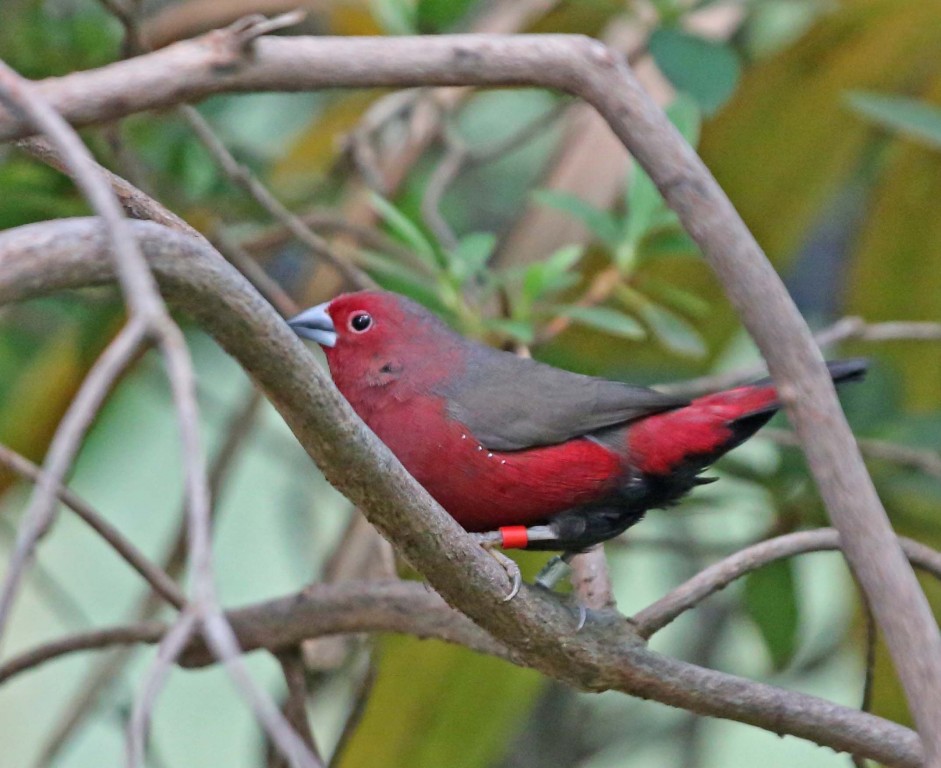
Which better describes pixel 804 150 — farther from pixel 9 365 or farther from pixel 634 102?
pixel 9 365

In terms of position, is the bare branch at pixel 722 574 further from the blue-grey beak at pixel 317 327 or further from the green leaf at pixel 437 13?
the green leaf at pixel 437 13

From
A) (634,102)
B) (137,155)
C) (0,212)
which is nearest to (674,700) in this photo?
(634,102)

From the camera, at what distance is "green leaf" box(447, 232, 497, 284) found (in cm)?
298

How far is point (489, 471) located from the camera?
2.59 m

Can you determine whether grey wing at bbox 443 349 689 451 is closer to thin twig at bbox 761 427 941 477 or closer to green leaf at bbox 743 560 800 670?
thin twig at bbox 761 427 941 477

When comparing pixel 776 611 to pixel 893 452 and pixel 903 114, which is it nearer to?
pixel 893 452

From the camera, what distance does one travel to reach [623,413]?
8.93ft

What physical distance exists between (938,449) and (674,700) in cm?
149

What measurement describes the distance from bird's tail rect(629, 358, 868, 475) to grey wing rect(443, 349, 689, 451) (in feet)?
0.12

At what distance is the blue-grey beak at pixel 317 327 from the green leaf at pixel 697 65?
1003 mm

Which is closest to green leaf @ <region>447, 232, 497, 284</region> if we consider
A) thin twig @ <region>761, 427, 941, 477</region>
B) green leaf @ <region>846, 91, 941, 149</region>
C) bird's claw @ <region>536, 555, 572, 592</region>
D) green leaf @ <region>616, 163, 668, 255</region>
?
green leaf @ <region>616, 163, 668, 255</region>

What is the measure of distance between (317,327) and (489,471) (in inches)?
23.4

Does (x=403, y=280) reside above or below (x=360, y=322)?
below

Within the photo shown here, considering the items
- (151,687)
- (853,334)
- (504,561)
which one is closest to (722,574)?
(504,561)
